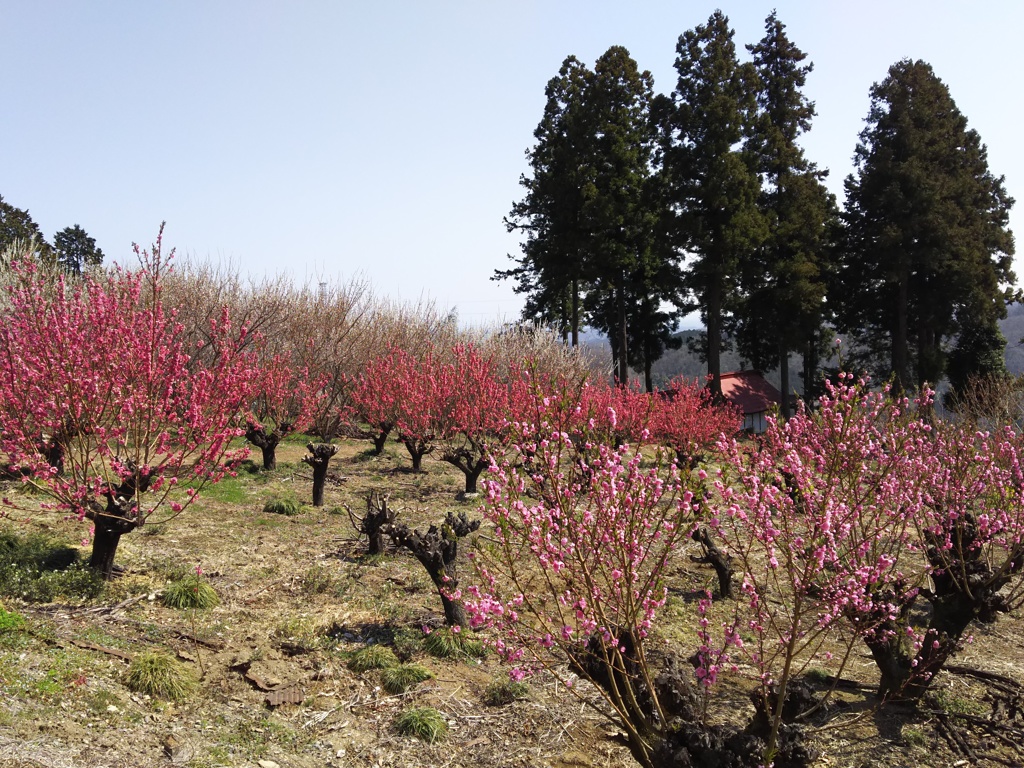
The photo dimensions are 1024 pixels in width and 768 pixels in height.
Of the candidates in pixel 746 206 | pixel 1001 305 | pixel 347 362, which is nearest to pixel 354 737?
pixel 347 362

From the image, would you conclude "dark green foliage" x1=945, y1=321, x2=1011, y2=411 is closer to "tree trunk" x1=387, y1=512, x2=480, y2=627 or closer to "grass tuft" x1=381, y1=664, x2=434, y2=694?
"tree trunk" x1=387, y1=512, x2=480, y2=627

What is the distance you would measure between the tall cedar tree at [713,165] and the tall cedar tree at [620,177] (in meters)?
1.19

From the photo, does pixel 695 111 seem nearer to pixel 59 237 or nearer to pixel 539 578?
pixel 539 578

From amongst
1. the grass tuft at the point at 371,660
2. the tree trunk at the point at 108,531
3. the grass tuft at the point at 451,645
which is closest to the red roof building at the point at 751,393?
the grass tuft at the point at 451,645

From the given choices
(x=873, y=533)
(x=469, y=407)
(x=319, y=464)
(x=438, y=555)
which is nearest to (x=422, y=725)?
(x=438, y=555)

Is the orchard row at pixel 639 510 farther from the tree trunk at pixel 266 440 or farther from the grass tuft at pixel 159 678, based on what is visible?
the grass tuft at pixel 159 678

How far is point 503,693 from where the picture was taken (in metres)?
6.02

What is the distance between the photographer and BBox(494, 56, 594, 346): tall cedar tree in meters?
28.6

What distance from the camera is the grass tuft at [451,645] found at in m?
6.80

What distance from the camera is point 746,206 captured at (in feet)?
90.0

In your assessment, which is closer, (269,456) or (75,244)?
(269,456)

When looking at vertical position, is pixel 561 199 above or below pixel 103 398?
above

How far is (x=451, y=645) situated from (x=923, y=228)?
91.5ft

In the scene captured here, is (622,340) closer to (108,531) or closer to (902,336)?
(902,336)
